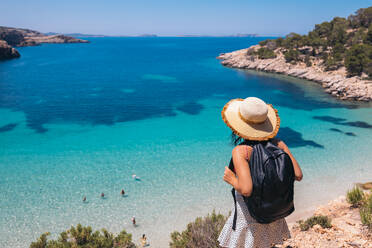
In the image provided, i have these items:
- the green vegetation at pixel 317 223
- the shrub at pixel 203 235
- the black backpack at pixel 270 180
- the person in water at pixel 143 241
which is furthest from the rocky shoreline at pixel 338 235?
the person in water at pixel 143 241

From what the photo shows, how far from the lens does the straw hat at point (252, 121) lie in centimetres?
266

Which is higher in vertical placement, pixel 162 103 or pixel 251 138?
pixel 251 138

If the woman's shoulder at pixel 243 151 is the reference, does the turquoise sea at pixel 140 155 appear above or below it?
below

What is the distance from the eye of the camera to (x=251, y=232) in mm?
3041

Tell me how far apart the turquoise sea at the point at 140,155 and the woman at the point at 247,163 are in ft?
23.8

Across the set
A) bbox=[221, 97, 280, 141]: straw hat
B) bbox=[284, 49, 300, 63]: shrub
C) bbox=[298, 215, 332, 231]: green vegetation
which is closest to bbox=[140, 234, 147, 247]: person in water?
bbox=[298, 215, 332, 231]: green vegetation

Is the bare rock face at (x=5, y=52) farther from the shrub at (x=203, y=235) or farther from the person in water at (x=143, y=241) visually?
the shrub at (x=203, y=235)

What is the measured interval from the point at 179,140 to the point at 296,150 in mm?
8132

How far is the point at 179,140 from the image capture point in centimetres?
1881

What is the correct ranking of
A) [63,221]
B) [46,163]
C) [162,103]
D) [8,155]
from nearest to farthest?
[63,221] < [46,163] < [8,155] < [162,103]

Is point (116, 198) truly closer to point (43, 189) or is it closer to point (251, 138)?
point (43, 189)

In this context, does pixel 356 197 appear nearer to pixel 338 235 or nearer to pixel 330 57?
pixel 338 235

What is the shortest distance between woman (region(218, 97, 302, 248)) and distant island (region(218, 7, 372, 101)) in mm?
31915

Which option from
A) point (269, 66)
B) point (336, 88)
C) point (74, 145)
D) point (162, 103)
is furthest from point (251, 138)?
point (269, 66)
